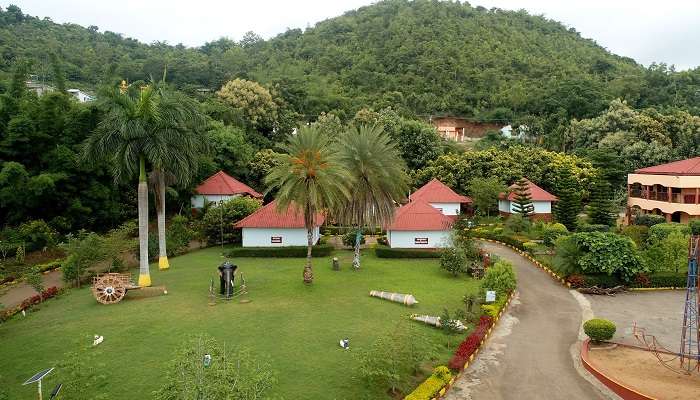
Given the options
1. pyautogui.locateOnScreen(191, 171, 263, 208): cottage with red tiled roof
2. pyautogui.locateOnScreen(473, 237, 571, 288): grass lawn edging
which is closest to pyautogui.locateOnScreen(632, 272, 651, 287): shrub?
pyautogui.locateOnScreen(473, 237, 571, 288): grass lawn edging

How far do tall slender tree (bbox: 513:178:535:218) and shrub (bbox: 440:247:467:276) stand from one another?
16948 mm

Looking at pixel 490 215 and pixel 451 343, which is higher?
pixel 490 215

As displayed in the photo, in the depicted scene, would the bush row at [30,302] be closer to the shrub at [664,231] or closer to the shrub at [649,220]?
the shrub at [664,231]

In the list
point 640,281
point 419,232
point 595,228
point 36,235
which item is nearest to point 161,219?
point 36,235

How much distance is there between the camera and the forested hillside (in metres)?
72.5

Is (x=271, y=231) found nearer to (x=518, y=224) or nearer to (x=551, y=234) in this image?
(x=551, y=234)

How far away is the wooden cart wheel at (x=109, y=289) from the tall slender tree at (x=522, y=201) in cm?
3096

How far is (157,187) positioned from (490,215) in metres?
32.3

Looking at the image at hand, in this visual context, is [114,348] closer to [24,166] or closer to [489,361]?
[489,361]

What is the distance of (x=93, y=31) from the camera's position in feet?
346

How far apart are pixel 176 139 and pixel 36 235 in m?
12.5

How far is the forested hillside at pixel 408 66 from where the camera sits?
72.5m

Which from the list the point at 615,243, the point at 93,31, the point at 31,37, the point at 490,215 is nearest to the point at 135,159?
the point at 615,243

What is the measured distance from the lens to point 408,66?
87312mm
